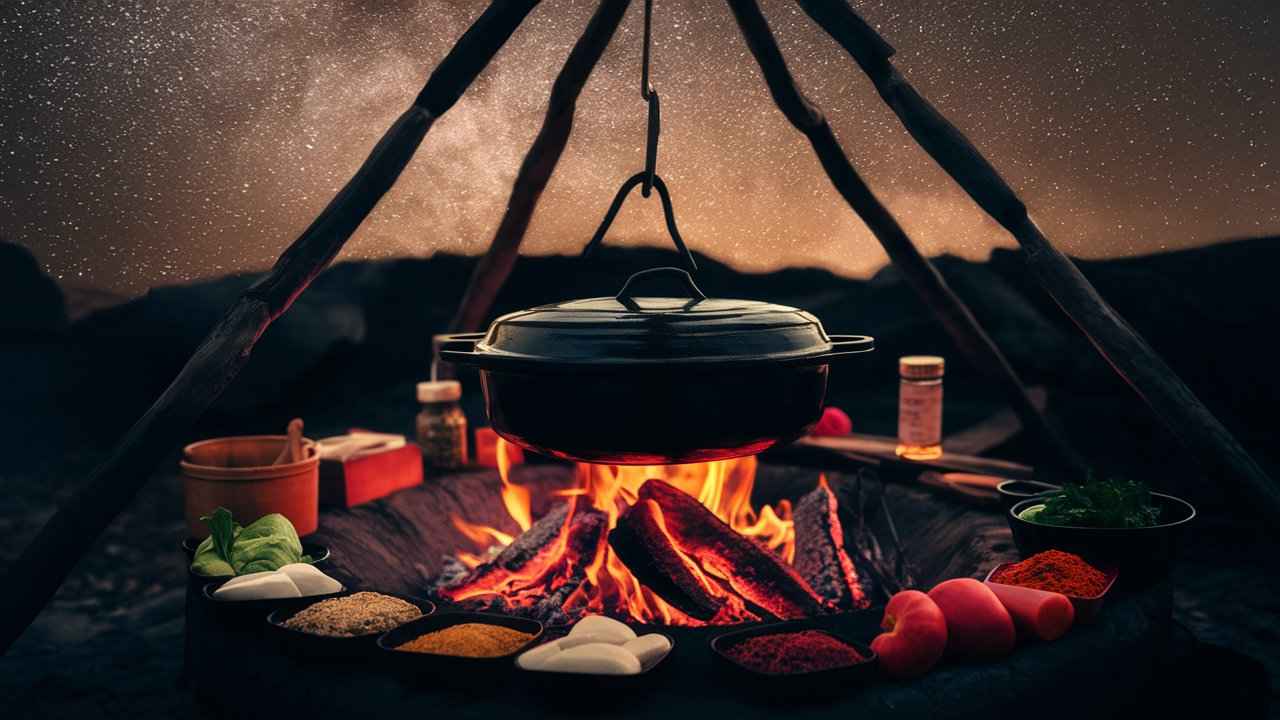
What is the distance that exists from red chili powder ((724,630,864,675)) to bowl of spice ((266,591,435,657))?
899 mm

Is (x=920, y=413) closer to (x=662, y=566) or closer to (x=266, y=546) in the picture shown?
(x=662, y=566)

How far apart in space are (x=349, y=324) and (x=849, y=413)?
385cm

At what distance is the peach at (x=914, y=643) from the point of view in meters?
2.26

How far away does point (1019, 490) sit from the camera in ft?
11.7

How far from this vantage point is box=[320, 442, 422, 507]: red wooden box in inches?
153

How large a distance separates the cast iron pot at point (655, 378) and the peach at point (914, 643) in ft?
1.86

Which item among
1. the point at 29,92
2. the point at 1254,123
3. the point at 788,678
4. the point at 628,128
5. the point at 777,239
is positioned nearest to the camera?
the point at 788,678

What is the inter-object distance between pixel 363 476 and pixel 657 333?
2.09 metres

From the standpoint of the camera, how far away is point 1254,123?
5.58 meters

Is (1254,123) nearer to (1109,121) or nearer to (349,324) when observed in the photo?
(1109,121)

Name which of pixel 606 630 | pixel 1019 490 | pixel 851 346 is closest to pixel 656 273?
pixel 851 346

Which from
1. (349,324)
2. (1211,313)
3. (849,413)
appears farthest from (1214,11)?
(349,324)

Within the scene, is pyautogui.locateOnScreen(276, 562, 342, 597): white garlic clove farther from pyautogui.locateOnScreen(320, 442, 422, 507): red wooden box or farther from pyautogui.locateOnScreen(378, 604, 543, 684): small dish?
pyautogui.locateOnScreen(320, 442, 422, 507): red wooden box

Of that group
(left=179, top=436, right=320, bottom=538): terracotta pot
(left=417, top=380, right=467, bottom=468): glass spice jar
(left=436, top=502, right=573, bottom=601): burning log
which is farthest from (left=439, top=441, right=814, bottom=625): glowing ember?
(left=179, top=436, right=320, bottom=538): terracotta pot
